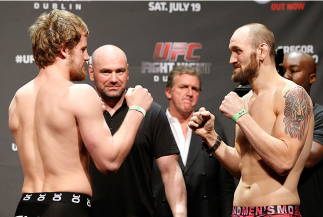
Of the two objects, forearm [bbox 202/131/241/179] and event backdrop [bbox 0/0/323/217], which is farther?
event backdrop [bbox 0/0/323/217]

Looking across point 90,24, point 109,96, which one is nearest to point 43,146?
point 109,96

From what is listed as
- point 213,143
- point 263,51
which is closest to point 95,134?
point 213,143

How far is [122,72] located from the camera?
2.61 m

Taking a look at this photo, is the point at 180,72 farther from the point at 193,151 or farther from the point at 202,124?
the point at 202,124

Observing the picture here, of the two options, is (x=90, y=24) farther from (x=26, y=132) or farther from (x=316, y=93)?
(x=316, y=93)

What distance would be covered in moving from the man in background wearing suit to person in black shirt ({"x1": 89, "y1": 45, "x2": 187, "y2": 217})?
69 centimetres

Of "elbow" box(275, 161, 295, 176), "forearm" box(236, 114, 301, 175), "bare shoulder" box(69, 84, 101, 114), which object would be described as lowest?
"elbow" box(275, 161, 295, 176)

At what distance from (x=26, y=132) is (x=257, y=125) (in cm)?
118

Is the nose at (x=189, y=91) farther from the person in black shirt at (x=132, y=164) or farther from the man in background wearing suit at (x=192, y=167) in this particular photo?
the person in black shirt at (x=132, y=164)

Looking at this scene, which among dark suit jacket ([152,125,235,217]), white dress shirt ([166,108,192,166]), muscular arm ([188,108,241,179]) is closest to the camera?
muscular arm ([188,108,241,179])

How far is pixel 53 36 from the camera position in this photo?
169cm

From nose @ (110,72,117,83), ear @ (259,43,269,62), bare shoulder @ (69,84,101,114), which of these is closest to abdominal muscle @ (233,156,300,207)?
ear @ (259,43,269,62)

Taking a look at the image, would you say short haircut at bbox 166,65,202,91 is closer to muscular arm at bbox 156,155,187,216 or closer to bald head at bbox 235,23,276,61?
muscular arm at bbox 156,155,187,216

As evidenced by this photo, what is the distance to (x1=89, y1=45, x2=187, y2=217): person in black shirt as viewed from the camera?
235 cm
